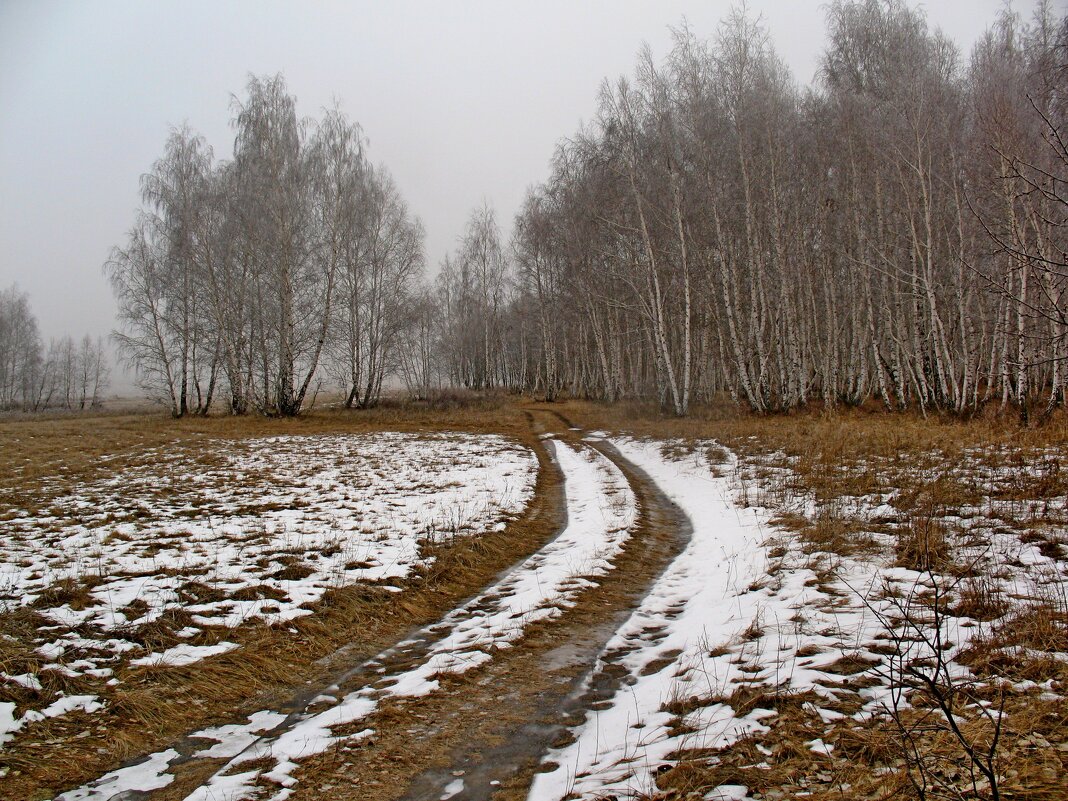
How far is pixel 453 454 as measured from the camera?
15.5 metres

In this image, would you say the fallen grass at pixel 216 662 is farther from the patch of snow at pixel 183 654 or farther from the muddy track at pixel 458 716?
the muddy track at pixel 458 716

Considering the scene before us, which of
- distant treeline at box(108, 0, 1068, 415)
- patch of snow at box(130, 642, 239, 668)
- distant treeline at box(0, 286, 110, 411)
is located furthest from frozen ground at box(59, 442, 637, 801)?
distant treeline at box(0, 286, 110, 411)

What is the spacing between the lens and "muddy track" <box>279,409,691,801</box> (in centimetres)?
286

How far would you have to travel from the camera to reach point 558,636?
4734mm

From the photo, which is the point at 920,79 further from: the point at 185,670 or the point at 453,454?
the point at 185,670

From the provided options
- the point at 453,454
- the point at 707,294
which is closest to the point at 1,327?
the point at 453,454

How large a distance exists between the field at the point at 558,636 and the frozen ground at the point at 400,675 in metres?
0.02

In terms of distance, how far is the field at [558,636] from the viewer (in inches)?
108

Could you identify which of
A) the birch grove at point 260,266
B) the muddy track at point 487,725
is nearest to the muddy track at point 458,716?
the muddy track at point 487,725

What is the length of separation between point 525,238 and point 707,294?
715 inches

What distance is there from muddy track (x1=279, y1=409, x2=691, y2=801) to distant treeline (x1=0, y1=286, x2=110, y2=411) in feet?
202

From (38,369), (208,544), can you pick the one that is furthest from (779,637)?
(38,369)

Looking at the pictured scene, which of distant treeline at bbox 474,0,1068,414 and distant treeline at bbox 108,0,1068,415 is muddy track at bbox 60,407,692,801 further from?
distant treeline at bbox 474,0,1068,414

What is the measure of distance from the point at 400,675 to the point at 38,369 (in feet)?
240
